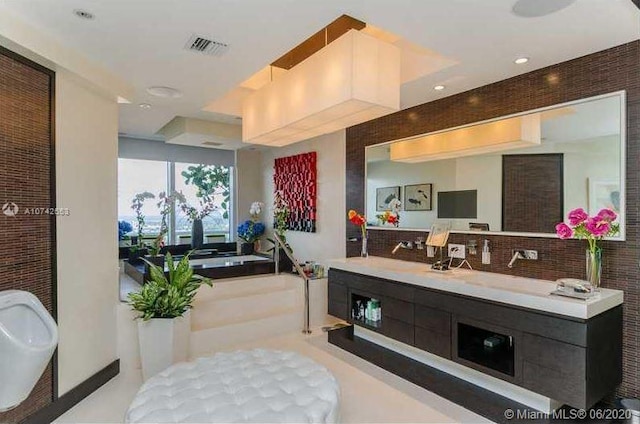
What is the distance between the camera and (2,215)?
2.32 m

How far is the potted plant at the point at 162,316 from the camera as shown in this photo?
313cm

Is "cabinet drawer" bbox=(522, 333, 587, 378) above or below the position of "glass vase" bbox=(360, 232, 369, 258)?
below

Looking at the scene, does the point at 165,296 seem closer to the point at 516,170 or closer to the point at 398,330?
the point at 398,330

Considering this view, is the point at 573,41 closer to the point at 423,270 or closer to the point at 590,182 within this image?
the point at 590,182

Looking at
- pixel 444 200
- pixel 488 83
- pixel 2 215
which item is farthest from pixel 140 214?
pixel 488 83

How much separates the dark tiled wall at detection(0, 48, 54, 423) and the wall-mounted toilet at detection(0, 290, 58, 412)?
237 mm

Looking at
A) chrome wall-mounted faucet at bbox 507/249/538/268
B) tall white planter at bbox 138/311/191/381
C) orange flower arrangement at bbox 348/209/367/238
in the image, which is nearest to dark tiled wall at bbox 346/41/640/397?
chrome wall-mounted faucet at bbox 507/249/538/268

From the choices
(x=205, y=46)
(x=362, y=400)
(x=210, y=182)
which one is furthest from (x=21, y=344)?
(x=210, y=182)

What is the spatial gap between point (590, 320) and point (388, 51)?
229 centimetres

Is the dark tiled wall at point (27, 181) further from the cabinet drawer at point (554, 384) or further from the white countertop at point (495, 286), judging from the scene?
the cabinet drawer at point (554, 384)

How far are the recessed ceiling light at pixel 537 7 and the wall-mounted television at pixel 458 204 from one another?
5.48 ft

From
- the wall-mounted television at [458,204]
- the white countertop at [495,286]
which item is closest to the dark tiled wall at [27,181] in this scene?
the white countertop at [495,286]

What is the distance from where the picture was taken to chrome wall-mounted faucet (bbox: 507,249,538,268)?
3.02m

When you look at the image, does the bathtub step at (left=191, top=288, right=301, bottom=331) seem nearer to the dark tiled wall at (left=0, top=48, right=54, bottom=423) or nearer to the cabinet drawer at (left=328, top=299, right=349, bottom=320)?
the cabinet drawer at (left=328, top=299, right=349, bottom=320)
